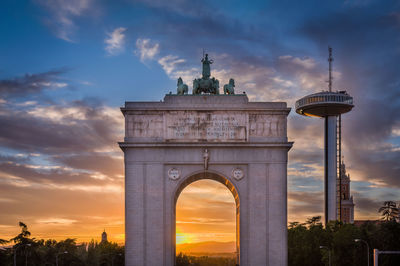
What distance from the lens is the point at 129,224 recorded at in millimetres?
44875

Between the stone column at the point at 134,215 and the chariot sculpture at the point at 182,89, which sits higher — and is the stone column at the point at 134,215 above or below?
below

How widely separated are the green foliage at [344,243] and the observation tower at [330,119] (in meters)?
24.4

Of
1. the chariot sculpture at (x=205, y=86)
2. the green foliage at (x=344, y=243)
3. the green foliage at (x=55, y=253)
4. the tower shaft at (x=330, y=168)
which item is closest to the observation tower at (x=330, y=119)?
the tower shaft at (x=330, y=168)

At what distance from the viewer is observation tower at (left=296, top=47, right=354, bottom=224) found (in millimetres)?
110188

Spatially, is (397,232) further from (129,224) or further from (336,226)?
(129,224)

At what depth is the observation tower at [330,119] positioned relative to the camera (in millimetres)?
110188

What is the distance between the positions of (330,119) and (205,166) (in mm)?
76148

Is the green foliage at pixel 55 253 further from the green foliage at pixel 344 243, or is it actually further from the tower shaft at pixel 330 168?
the tower shaft at pixel 330 168

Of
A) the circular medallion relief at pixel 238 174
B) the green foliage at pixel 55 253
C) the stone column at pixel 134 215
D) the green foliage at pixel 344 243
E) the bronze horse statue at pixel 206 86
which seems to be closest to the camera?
the stone column at pixel 134 215

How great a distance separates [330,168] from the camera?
4478 inches

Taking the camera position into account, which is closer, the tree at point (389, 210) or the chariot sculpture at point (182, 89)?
the chariot sculpture at point (182, 89)

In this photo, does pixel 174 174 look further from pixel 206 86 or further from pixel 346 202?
pixel 346 202

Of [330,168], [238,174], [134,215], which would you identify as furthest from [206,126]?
[330,168]

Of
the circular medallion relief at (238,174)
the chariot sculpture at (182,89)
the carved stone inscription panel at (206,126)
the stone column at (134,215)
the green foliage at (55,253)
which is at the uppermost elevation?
the chariot sculpture at (182,89)
